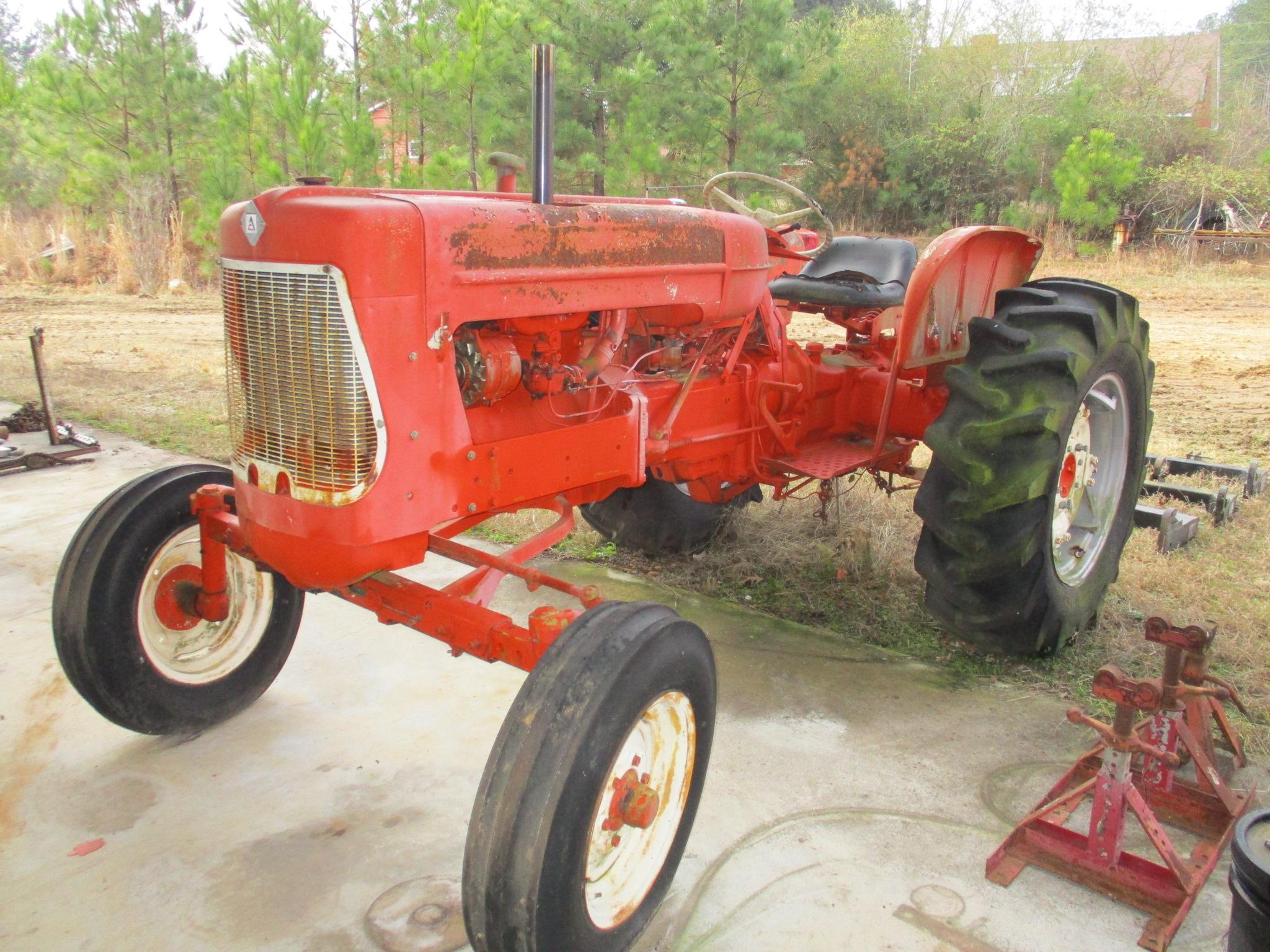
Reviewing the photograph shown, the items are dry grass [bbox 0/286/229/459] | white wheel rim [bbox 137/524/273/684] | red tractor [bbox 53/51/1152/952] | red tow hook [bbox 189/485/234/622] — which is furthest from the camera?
dry grass [bbox 0/286/229/459]

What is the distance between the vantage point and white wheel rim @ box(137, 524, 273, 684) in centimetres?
257

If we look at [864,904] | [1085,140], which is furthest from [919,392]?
[1085,140]

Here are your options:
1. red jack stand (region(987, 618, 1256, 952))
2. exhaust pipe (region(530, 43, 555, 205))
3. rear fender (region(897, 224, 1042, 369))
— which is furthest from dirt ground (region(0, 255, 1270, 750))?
exhaust pipe (region(530, 43, 555, 205))

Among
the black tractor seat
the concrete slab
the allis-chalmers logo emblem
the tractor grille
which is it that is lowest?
the concrete slab

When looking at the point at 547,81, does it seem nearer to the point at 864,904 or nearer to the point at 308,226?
the point at 308,226

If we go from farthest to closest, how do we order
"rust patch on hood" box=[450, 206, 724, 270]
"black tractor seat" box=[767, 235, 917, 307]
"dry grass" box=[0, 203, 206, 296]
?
1. "dry grass" box=[0, 203, 206, 296]
2. "black tractor seat" box=[767, 235, 917, 307]
3. "rust patch on hood" box=[450, 206, 724, 270]

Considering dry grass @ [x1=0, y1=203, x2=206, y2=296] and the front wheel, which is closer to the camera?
the front wheel

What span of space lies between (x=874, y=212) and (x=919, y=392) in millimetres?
17695

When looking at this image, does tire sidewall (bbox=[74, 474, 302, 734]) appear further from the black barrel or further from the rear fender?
the black barrel

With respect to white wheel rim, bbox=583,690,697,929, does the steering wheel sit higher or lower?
higher

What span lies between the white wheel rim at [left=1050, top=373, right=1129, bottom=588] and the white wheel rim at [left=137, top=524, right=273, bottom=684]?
7.89 feet

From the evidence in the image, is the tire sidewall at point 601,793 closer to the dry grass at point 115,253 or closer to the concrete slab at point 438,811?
the concrete slab at point 438,811

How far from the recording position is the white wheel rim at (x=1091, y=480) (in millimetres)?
3076

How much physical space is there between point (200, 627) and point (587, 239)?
1564mm
